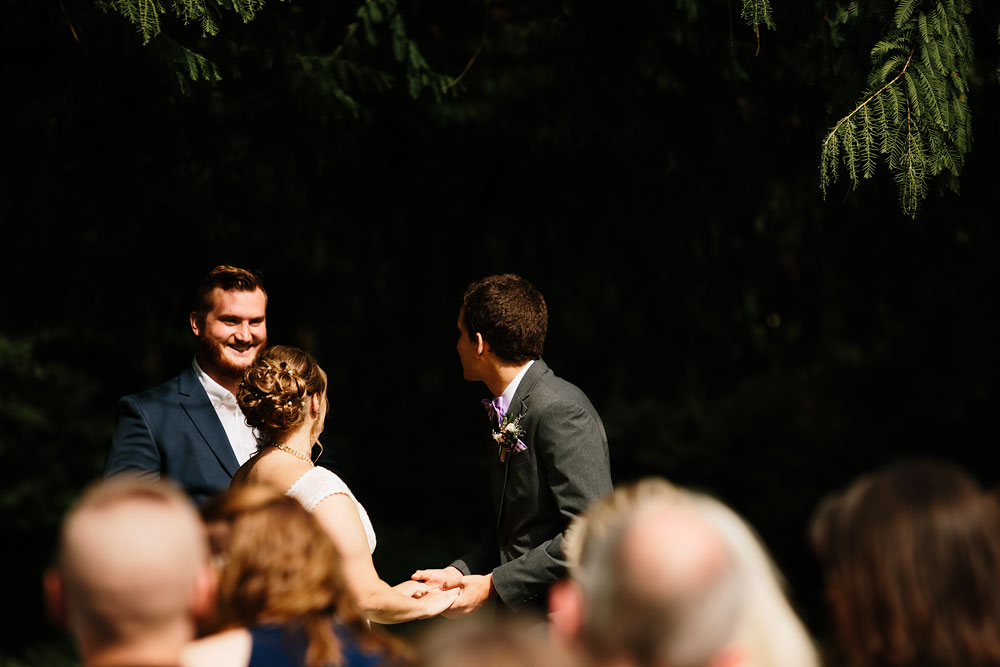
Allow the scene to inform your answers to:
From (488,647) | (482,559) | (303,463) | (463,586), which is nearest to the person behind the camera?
(488,647)

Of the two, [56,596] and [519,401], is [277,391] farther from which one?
[56,596]

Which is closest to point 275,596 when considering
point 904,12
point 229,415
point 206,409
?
point 206,409

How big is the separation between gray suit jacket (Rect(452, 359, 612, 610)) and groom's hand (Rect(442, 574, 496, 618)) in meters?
0.13

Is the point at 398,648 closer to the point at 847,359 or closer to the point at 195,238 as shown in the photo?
the point at 195,238

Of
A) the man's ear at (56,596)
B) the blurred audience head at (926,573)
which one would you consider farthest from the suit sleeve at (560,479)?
the man's ear at (56,596)

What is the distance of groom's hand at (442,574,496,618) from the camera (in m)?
4.41

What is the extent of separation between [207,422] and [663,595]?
3.21 metres

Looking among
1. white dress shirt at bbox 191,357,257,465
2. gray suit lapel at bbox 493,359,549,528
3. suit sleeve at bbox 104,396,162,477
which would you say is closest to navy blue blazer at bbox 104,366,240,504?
suit sleeve at bbox 104,396,162,477

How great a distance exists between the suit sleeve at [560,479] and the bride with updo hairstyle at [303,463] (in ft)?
1.45

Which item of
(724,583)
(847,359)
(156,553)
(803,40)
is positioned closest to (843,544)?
(724,583)

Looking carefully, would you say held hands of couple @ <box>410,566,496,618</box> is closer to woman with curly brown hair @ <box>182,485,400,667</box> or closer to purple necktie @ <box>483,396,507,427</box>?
purple necktie @ <box>483,396,507,427</box>

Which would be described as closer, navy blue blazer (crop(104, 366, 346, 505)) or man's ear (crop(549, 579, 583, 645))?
man's ear (crop(549, 579, 583, 645))

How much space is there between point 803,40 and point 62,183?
4211 mm

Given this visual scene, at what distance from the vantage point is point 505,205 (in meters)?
7.97
